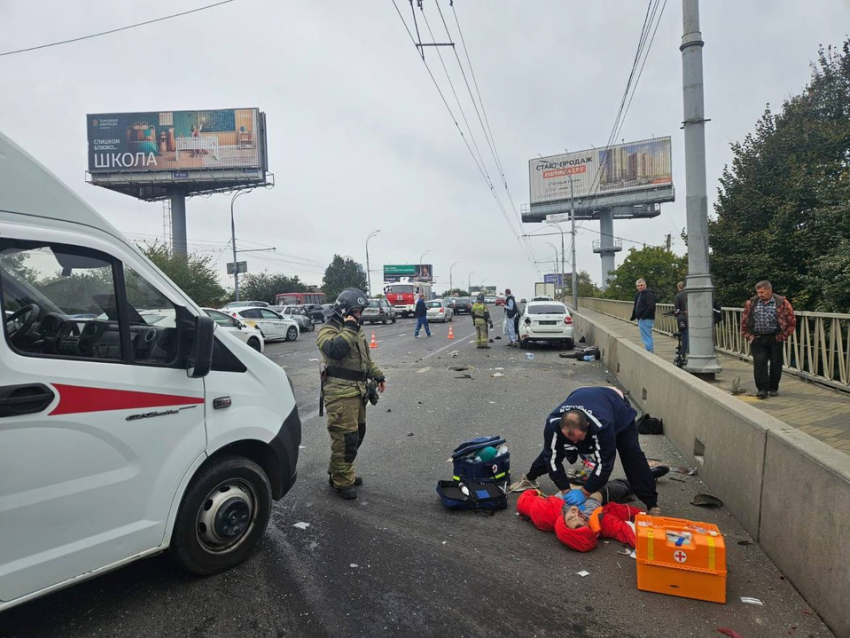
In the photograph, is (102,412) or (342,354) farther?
(342,354)

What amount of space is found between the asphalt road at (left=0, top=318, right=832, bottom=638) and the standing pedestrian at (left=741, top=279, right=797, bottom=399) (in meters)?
3.02

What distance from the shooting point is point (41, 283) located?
2.70 metres

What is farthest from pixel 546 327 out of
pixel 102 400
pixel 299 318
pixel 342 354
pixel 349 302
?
pixel 299 318

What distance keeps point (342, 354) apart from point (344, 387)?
32cm

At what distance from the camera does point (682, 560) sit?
10.2 feet

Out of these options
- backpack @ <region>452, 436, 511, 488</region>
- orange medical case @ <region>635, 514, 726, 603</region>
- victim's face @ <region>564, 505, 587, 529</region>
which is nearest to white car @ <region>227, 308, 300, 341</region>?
backpack @ <region>452, 436, 511, 488</region>

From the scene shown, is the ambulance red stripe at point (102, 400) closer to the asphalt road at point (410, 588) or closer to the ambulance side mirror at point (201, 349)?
the ambulance side mirror at point (201, 349)

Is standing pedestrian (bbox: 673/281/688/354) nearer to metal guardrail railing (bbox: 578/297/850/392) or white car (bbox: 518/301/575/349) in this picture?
metal guardrail railing (bbox: 578/297/850/392)

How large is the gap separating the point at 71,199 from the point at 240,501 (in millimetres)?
2012

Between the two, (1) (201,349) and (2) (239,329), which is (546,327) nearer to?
(2) (239,329)

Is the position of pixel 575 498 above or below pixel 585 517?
above

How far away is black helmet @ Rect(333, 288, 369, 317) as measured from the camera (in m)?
4.89

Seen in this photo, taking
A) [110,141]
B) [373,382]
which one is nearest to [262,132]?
[110,141]

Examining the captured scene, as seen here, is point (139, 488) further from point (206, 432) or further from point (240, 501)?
point (240, 501)
